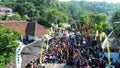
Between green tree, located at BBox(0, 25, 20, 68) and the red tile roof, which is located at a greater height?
green tree, located at BBox(0, 25, 20, 68)

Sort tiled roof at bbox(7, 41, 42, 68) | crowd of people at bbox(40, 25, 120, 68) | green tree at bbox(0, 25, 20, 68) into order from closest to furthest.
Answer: green tree at bbox(0, 25, 20, 68)
tiled roof at bbox(7, 41, 42, 68)
crowd of people at bbox(40, 25, 120, 68)

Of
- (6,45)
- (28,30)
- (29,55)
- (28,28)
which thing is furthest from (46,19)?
(6,45)

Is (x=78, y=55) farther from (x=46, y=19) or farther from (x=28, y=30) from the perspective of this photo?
(x=46, y=19)

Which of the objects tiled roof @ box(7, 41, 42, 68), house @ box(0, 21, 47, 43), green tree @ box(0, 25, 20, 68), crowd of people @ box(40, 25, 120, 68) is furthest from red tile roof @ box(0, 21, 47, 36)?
green tree @ box(0, 25, 20, 68)

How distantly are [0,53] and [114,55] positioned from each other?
1362 centimetres

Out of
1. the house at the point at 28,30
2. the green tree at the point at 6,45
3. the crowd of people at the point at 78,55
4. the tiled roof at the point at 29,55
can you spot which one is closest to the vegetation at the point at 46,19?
the green tree at the point at 6,45

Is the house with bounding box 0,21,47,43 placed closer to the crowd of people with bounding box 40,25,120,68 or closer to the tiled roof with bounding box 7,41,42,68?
the crowd of people with bounding box 40,25,120,68

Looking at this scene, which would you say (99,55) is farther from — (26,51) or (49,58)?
(26,51)

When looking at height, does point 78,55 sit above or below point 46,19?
above

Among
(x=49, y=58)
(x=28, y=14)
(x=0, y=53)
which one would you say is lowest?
(x=28, y=14)

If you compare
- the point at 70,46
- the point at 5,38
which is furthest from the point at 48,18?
the point at 5,38

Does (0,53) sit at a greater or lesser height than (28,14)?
greater

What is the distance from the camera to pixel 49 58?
30.3 metres

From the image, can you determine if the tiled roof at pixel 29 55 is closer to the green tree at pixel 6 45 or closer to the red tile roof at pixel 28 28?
the green tree at pixel 6 45
